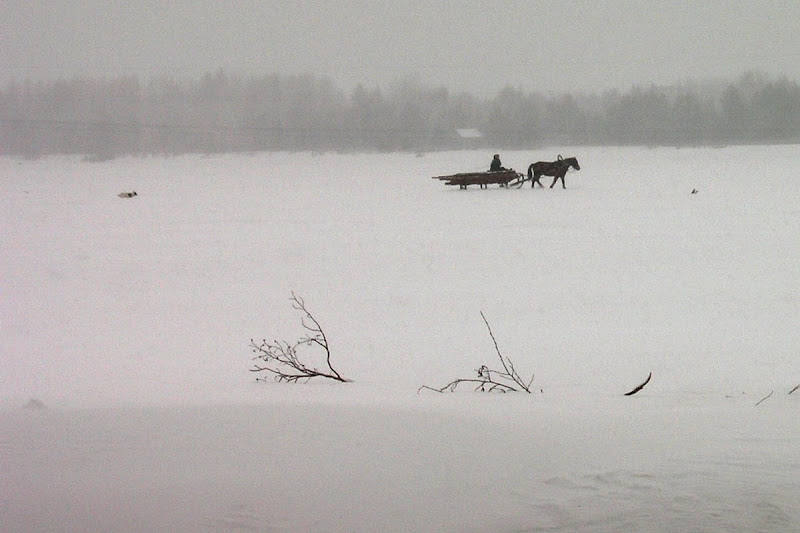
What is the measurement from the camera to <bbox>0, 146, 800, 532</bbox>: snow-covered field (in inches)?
149

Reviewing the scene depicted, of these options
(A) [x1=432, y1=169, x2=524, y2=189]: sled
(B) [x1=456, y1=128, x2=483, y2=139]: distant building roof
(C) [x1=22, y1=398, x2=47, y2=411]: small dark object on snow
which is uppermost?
(B) [x1=456, y1=128, x2=483, y2=139]: distant building roof

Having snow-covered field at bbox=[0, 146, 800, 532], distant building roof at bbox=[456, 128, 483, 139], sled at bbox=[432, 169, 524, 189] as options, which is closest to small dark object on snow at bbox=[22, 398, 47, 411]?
snow-covered field at bbox=[0, 146, 800, 532]

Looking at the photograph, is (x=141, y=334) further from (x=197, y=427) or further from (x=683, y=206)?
(x=683, y=206)

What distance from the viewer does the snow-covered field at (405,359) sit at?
12.4ft

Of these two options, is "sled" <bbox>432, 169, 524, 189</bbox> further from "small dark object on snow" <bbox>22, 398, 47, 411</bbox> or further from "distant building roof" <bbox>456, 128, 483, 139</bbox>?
"distant building roof" <bbox>456, 128, 483, 139</bbox>

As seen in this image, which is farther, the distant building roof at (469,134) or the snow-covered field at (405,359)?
the distant building roof at (469,134)

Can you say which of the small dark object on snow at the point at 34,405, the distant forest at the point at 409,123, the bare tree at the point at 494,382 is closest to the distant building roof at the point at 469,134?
the distant forest at the point at 409,123

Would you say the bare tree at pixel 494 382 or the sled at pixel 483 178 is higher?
the sled at pixel 483 178

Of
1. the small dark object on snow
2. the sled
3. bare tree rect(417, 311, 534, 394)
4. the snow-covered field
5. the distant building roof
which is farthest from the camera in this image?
the distant building roof

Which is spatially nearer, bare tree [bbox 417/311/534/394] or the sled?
bare tree [bbox 417/311/534/394]

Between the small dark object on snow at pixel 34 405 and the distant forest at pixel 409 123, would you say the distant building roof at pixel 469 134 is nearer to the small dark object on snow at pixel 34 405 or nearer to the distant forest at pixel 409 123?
the distant forest at pixel 409 123

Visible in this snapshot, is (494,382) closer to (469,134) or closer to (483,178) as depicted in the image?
(483,178)

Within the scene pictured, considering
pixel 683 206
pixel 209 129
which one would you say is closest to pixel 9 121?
pixel 209 129

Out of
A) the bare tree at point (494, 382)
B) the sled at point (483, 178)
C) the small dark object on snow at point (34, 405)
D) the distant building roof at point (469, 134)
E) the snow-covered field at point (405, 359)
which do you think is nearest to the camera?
the snow-covered field at point (405, 359)
